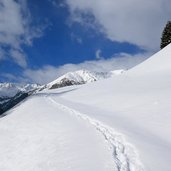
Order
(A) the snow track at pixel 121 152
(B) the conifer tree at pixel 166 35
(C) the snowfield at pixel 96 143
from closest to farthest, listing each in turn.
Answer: (A) the snow track at pixel 121 152 < (C) the snowfield at pixel 96 143 < (B) the conifer tree at pixel 166 35

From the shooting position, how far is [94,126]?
54.7 feet

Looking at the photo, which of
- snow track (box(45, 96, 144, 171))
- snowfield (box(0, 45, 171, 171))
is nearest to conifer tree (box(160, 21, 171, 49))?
snowfield (box(0, 45, 171, 171))

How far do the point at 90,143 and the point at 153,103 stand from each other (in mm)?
10142

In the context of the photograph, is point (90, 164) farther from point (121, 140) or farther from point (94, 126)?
point (94, 126)

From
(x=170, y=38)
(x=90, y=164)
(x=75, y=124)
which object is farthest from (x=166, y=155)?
(x=170, y=38)

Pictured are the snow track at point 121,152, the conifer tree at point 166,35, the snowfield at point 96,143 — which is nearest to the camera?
the snow track at point 121,152

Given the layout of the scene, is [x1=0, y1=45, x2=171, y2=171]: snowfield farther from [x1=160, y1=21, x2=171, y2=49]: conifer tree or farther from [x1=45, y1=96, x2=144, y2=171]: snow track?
[x1=160, y1=21, x2=171, y2=49]: conifer tree

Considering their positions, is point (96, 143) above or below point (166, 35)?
below

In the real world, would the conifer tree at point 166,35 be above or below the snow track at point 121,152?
above

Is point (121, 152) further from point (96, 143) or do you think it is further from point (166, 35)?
point (166, 35)

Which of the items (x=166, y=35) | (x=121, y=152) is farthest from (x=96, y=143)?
(x=166, y=35)

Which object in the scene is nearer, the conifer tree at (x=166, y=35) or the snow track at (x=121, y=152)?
the snow track at (x=121, y=152)

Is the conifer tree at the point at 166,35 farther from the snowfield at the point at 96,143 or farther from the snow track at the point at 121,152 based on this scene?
the snow track at the point at 121,152

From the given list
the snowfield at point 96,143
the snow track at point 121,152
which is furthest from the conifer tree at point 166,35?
the snow track at point 121,152
